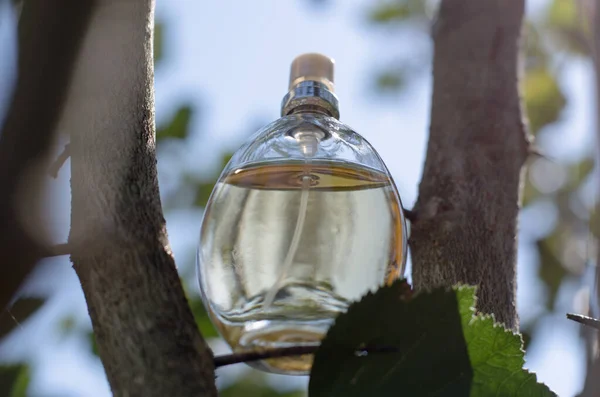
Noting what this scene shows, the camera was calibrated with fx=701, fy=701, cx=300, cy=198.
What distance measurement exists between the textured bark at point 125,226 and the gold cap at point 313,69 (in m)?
0.29

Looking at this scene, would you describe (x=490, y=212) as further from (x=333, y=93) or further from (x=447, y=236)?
(x=333, y=93)

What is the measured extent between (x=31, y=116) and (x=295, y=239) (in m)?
0.32

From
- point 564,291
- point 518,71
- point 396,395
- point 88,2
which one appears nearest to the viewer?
point 88,2

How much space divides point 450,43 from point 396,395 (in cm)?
74

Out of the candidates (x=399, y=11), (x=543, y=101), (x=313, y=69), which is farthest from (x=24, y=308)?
(x=543, y=101)

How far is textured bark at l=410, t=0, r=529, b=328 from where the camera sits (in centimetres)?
84

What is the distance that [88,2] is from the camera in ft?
1.33

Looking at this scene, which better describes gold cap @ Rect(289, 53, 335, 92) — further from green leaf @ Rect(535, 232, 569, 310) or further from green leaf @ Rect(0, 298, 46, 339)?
green leaf @ Rect(535, 232, 569, 310)

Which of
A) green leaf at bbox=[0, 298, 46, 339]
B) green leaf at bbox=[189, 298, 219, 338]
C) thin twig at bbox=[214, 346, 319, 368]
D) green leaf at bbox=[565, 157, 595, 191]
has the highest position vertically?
green leaf at bbox=[565, 157, 595, 191]

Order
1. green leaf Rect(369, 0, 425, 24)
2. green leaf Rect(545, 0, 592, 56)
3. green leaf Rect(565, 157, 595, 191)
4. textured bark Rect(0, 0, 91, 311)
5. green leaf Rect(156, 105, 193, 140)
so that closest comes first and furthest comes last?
textured bark Rect(0, 0, 91, 311) < green leaf Rect(156, 105, 193, 140) < green leaf Rect(369, 0, 425, 24) < green leaf Rect(545, 0, 592, 56) < green leaf Rect(565, 157, 595, 191)

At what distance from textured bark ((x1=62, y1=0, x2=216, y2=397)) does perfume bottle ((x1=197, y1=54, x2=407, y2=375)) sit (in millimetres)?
133

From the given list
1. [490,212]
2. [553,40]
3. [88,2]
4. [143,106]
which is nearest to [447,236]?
[490,212]

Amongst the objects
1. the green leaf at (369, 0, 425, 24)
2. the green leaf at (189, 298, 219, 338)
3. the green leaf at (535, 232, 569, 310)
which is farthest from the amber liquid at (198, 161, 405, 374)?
the green leaf at (369, 0, 425, 24)

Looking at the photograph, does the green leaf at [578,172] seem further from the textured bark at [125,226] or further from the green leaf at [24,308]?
the textured bark at [125,226]
